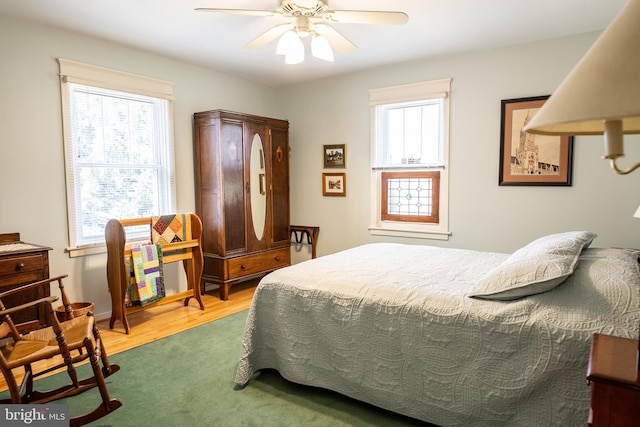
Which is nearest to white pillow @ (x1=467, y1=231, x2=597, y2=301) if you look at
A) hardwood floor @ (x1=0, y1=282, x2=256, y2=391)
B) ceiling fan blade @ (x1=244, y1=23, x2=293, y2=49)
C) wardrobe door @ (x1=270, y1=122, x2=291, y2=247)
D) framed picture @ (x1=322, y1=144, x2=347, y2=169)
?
ceiling fan blade @ (x1=244, y1=23, x2=293, y2=49)

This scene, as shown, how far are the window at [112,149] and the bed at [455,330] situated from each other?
6.95 feet

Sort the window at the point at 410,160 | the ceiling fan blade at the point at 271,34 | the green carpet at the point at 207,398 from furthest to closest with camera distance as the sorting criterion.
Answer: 1. the window at the point at 410,160
2. the ceiling fan blade at the point at 271,34
3. the green carpet at the point at 207,398

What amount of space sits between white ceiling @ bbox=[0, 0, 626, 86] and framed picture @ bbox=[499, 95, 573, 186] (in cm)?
60

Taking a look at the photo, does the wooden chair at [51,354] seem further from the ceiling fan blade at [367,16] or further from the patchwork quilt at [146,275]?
the ceiling fan blade at [367,16]

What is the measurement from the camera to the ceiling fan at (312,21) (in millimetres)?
2459

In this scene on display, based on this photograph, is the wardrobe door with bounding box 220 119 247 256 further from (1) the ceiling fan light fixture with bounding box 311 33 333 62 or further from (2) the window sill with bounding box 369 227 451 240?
(1) the ceiling fan light fixture with bounding box 311 33 333 62

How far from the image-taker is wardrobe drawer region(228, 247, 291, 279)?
4.31 meters

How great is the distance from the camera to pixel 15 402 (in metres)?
1.86

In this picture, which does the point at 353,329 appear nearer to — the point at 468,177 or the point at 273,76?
the point at 468,177

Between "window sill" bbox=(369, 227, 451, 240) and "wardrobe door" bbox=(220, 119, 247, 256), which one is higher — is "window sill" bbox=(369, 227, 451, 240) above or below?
below

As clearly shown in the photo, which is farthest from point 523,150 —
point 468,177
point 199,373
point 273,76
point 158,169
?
point 158,169

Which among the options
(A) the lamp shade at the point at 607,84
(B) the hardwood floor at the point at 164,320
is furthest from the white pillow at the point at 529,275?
(B) the hardwood floor at the point at 164,320

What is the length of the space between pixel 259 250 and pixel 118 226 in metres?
1.65

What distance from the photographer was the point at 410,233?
441 centimetres
